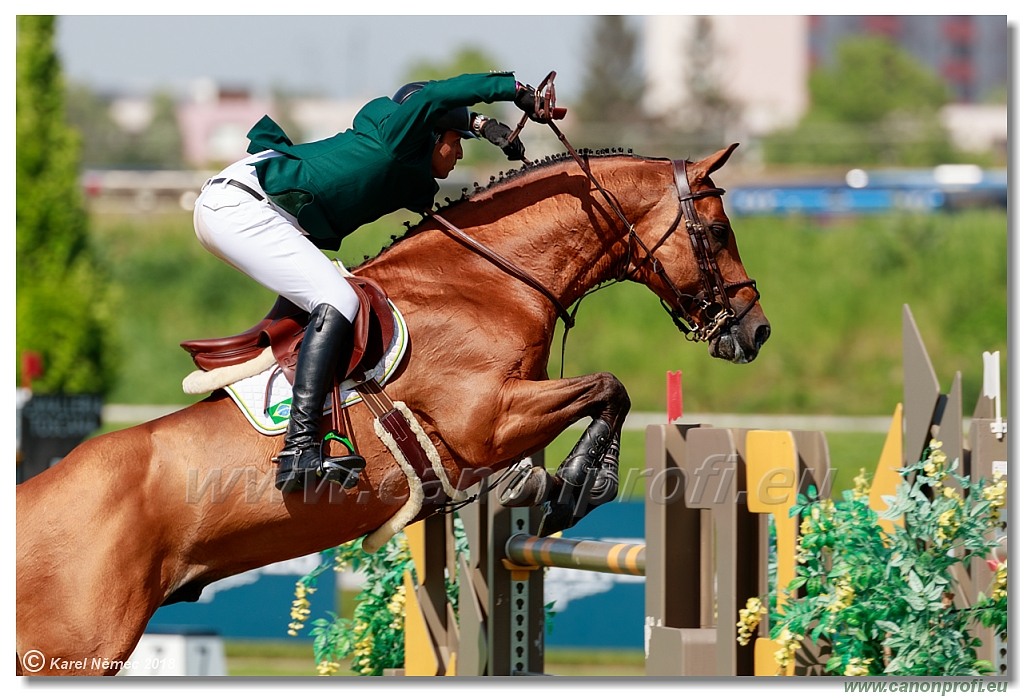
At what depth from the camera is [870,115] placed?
42438mm

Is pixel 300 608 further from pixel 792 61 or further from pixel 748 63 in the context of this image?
pixel 792 61

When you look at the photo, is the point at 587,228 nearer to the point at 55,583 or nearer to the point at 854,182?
the point at 55,583

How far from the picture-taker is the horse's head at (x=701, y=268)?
→ 159 inches

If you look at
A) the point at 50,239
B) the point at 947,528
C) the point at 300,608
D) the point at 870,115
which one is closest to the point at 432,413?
the point at 300,608

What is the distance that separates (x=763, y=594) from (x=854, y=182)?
2695 cm

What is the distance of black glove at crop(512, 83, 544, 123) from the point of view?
12.0ft

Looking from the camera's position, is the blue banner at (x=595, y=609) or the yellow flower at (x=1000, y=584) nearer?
the yellow flower at (x=1000, y=584)

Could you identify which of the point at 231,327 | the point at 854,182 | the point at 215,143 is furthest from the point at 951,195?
the point at 215,143

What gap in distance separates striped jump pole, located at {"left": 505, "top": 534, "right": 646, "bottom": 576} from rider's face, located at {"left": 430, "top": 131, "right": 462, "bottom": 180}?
1.32 metres

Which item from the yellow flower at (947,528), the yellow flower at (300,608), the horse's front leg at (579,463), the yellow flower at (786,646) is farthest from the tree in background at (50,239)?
the yellow flower at (947,528)

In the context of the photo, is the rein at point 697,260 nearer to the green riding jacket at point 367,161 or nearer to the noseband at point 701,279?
the noseband at point 701,279

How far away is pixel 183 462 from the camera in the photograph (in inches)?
142

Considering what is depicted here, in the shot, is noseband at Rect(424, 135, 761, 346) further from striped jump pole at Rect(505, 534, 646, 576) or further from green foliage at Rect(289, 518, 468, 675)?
green foliage at Rect(289, 518, 468, 675)

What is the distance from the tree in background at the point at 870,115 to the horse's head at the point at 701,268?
29.6 metres
